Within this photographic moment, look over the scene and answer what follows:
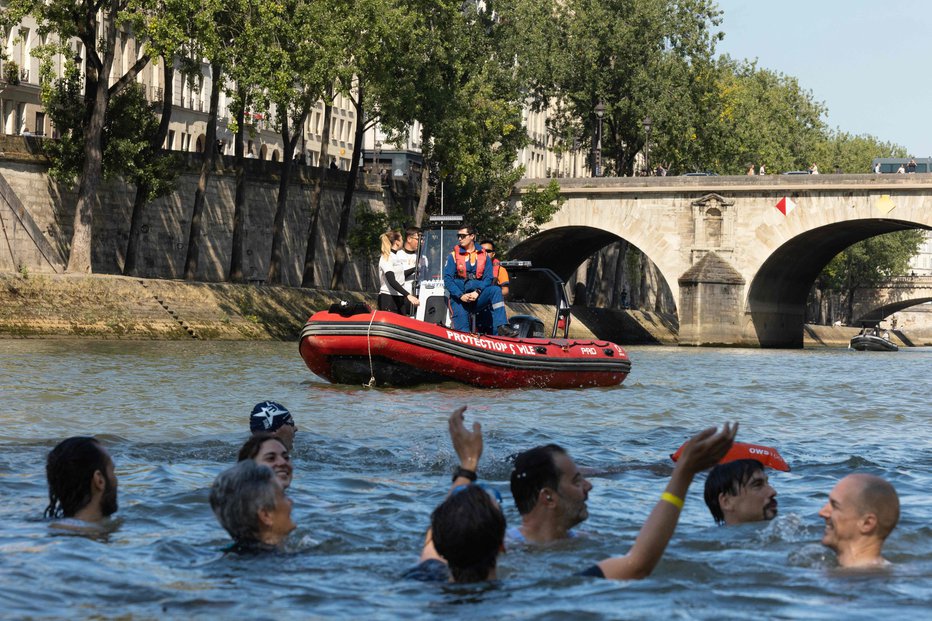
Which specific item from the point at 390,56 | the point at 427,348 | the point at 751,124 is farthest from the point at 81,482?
the point at 751,124

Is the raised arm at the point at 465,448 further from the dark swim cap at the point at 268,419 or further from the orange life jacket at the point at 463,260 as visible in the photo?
the orange life jacket at the point at 463,260

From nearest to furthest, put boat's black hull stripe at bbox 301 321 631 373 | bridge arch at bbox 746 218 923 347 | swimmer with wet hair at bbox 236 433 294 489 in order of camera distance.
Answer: swimmer with wet hair at bbox 236 433 294 489 < boat's black hull stripe at bbox 301 321 631 373 < bridge arch at bbox 746 218 923 347

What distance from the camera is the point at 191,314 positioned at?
3647 centimetres

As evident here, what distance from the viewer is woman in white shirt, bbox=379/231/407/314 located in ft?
68.6

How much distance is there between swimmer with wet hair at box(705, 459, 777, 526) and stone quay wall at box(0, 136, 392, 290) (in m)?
26.8

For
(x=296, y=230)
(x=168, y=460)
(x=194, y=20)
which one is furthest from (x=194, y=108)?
(x=168, y=460)

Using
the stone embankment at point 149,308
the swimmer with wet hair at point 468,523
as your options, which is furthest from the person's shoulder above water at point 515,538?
the stone embankment at point 149,308

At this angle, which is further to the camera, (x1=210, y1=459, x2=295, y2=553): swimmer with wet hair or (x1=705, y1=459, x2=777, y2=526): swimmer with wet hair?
(x1=705, y1=459, x2=777, y2=526): swimmer with wet hair

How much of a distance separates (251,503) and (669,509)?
1.90 meters

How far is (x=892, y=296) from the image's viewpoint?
9750 centimetres

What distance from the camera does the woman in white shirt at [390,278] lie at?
68.6 feet

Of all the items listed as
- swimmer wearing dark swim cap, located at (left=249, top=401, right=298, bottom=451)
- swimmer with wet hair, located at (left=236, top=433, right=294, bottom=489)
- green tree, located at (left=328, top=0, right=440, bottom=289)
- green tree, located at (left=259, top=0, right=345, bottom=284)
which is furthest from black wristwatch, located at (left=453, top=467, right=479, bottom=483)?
green tree, located at (left=328, top=0, right=440, bottom=289)

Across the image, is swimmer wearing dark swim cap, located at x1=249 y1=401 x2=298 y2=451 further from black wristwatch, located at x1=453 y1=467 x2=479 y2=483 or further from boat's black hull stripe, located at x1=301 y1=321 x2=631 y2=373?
boat's black hull stripe, located at x1=301 y1=321 x2=631 y2=373

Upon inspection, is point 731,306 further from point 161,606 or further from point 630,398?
point 161,606
